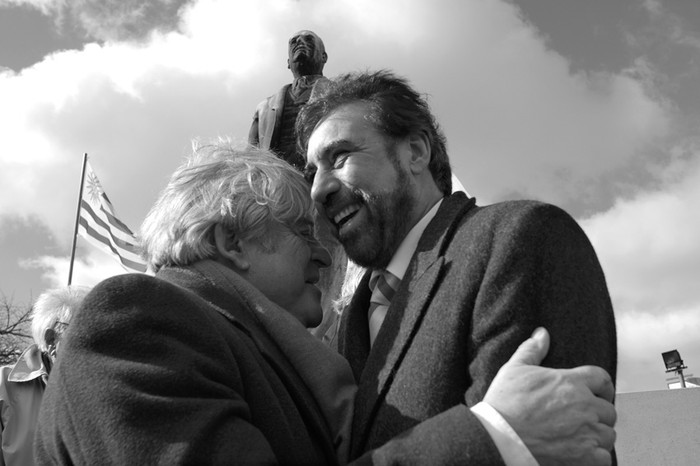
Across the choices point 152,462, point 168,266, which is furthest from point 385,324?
point 152,462

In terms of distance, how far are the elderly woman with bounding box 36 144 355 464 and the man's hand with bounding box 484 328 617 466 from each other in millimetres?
520

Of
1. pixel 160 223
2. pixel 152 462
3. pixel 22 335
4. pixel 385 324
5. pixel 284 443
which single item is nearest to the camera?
pixel 152 462

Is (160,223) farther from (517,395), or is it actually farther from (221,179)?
(517,395)

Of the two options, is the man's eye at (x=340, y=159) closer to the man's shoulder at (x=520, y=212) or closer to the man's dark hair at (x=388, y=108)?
the man's dark hair at (x=388, y=108)

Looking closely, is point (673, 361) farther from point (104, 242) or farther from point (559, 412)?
point (559, 412)

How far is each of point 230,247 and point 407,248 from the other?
0.59 metres

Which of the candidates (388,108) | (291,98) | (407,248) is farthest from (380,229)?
(291,98)

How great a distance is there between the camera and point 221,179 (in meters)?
2.53

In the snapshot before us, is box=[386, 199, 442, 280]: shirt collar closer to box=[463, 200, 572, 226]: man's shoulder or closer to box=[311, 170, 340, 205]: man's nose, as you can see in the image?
box=[311, 170, 340, 205]: man's nose

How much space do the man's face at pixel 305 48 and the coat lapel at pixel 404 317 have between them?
4448 mm

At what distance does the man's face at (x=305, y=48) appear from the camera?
22.0ft

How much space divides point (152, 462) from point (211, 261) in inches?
30.2

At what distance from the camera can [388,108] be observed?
2926mm

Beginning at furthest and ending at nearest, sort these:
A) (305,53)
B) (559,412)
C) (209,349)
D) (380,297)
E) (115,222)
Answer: (115,222), (305,53), (380,297), (209,349), (559,412)
